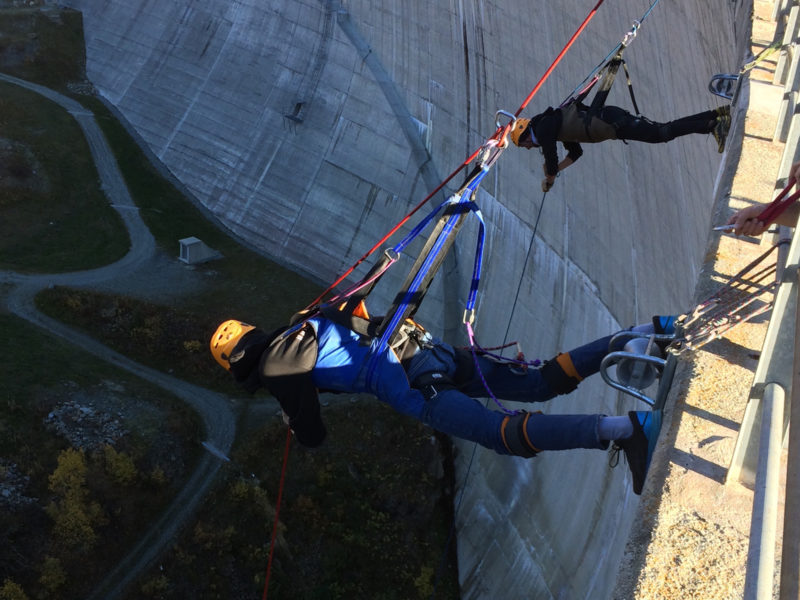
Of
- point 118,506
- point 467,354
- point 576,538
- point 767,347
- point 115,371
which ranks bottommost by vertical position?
point 118,506

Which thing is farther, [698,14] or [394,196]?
[394,196]

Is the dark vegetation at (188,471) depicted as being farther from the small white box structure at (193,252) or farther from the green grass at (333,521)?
the small white box structure at (193,252)

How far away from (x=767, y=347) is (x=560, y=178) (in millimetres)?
12339

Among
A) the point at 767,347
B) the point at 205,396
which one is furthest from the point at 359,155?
the point at 767,347

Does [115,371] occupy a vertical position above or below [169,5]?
below

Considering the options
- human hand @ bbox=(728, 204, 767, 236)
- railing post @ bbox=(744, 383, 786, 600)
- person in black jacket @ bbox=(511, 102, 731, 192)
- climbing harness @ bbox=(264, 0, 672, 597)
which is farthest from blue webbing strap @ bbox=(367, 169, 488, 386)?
railing post @ bbox=(744, 383, 786, 600)

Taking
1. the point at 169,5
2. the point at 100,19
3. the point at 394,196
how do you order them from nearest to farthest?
the point at 394,196
the point at 169,5
the point at 100,19

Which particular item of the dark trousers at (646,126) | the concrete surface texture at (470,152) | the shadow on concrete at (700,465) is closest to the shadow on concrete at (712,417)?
the shadow on concrete at (700,465)

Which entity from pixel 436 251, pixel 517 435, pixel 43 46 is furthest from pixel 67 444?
pixel 43 46

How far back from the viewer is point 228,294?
892 inches

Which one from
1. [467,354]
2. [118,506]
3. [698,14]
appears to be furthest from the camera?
[118,506]

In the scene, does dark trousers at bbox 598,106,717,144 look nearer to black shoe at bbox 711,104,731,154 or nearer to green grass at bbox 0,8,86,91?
black shoe at bbox 711,104,731,154

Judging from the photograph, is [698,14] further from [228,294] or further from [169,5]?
[169,5]

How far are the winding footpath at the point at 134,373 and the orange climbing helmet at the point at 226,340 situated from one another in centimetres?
1163
